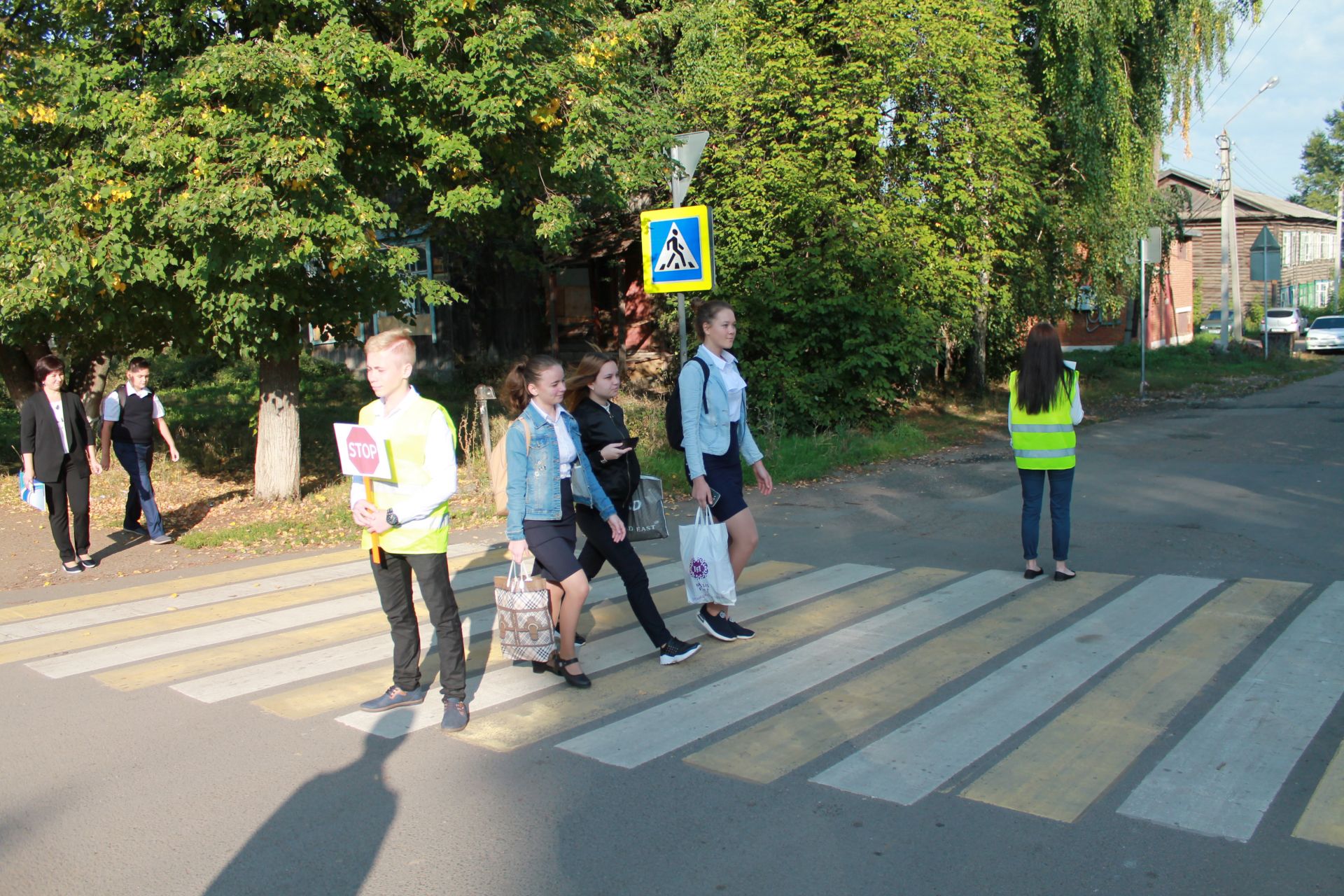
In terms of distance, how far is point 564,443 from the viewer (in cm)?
552

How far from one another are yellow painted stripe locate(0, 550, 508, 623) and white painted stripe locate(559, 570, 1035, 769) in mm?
3582

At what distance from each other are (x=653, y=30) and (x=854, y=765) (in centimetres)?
1402

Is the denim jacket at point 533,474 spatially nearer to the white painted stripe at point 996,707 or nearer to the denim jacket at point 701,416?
the denim jacket at point 701,416

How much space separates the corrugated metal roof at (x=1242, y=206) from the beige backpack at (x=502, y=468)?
4247 centimetres

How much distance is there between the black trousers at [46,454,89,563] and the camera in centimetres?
895

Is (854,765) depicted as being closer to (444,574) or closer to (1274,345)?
(444,574)

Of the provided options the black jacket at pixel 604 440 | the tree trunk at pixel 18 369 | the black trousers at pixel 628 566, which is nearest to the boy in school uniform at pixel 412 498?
the black trousers at pixel 628 566

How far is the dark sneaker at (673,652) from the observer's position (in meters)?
5.84

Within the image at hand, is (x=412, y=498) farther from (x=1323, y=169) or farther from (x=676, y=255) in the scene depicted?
(x=1323, y=169)

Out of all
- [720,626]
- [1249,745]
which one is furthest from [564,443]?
[1249,745]

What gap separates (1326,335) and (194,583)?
4065cm

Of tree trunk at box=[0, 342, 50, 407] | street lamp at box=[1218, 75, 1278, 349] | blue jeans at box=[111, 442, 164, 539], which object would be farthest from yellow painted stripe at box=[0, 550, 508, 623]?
street lamp at box=[1218, 75, 1278, 349]

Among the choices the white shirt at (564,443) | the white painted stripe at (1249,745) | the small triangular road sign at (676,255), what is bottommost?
the white painted stripe at (1249,745)

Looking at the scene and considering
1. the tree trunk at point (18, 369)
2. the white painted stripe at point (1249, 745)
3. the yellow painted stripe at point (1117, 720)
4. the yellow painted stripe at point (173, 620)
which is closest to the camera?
the white painted stripe at point (1249, 745)
